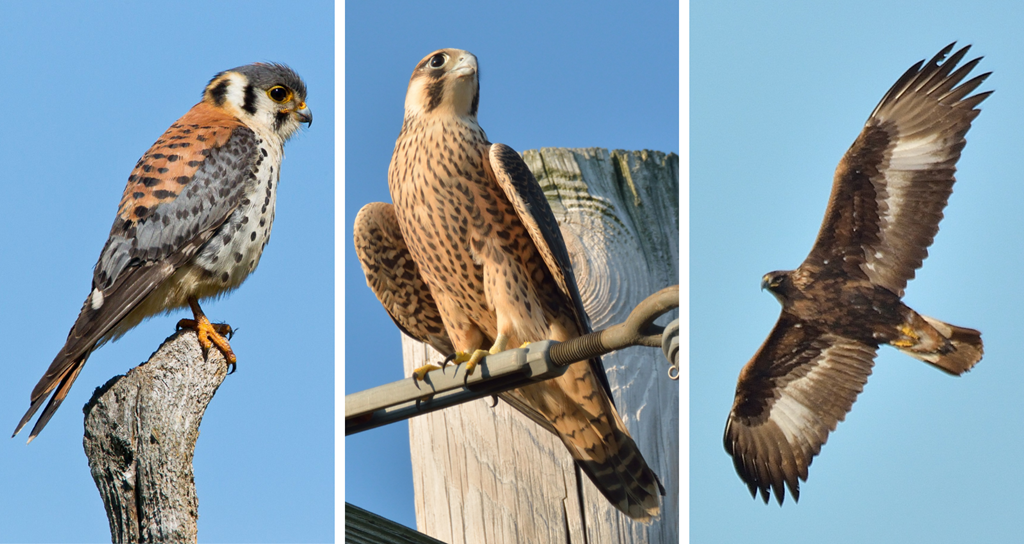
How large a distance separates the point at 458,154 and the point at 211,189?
546mm

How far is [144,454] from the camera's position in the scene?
1555 millimetres

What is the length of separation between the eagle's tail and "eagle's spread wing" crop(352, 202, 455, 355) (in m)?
1.13

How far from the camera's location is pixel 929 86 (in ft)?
7.43

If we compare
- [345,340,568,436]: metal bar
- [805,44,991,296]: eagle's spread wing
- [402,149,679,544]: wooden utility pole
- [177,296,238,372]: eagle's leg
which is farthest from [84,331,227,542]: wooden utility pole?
[805,44,991,296]: eagle's spread wing

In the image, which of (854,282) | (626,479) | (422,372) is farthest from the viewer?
(854,282)

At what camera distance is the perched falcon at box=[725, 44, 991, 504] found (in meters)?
2.23

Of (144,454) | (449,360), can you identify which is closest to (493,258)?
(449,360)

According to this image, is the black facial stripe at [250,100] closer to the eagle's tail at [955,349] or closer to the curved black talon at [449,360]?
the curved black talon at [449,360]

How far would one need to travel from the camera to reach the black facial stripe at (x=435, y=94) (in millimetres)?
2152

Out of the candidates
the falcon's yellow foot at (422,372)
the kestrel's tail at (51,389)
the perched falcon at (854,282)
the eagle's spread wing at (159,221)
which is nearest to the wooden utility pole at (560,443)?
the falcon's yellow foot at (422,372)

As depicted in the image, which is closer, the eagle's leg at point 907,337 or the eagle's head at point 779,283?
the eagle's leg at point 907,337

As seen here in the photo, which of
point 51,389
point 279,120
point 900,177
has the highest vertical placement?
point 279,120

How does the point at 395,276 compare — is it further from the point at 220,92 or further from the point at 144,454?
the point at 144,454

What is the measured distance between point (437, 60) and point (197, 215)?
2.14 feet
